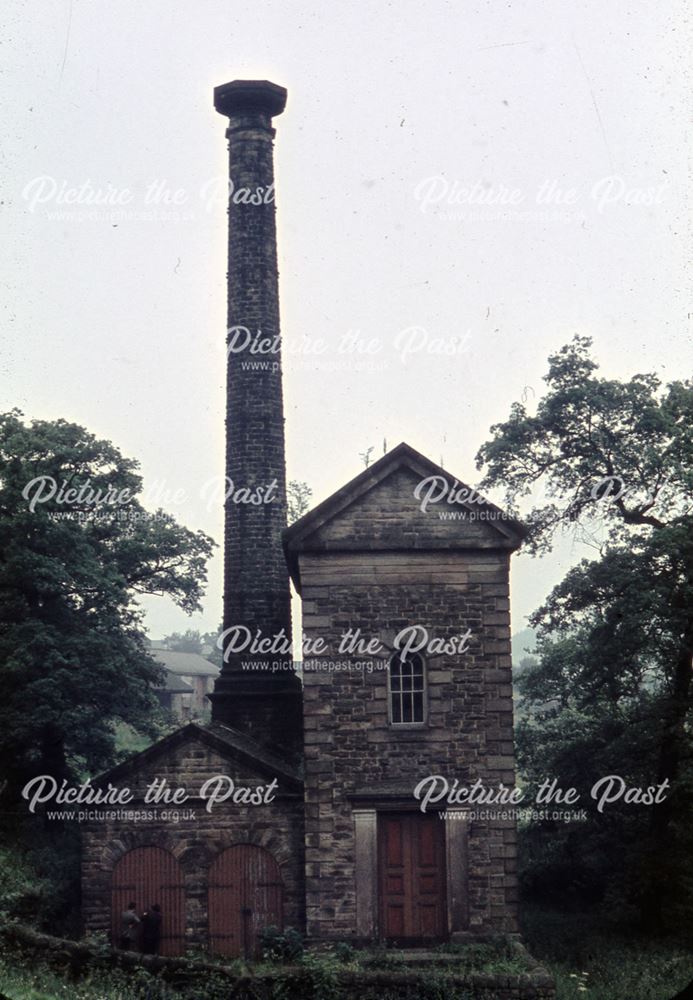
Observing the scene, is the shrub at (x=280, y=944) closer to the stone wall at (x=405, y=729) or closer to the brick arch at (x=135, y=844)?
the stone wall at (x=405, y=729)

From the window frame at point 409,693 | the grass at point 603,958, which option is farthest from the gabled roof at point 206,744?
the grass at point 603,958

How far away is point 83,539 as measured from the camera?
26.9 m

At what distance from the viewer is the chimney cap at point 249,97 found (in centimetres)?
2666

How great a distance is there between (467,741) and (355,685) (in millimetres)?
2152

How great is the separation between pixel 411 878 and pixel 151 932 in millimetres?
4618

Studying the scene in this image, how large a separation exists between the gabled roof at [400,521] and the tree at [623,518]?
4.28 meters

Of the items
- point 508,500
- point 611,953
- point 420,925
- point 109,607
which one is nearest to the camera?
point 420,925

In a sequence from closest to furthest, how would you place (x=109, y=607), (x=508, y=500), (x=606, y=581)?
1. (x=606, y=581)
2. (x=508, y=500)
3. (x=109, y=607)

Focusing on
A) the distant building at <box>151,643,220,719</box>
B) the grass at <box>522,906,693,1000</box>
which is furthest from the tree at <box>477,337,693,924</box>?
the distant building at <box>151,643,220,719</box>

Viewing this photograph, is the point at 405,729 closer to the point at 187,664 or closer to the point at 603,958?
the point at 603,958

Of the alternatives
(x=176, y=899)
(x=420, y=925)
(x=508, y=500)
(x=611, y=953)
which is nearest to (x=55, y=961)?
(x=176, y=899)

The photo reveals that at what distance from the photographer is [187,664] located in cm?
7369

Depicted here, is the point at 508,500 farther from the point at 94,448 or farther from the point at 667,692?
the point at 94,448

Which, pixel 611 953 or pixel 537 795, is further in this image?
→ pixel 537 795
